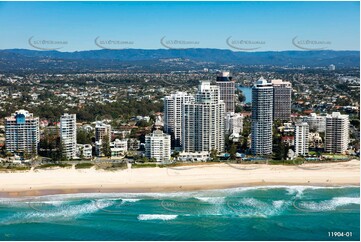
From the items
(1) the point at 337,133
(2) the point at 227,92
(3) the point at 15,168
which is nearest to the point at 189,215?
(3) the point at 15,168

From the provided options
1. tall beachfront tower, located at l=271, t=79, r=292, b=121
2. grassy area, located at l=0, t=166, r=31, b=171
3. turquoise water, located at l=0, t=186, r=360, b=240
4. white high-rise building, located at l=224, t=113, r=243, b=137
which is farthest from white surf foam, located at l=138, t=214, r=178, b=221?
tall beachfront tower, located at l=271, t=79, r=292, b=121

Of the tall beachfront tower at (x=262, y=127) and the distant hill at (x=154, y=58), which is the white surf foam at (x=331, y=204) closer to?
the tall beachfront tower at (x=262, y=127)

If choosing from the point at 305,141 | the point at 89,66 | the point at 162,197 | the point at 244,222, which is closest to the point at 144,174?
the point at 162,197

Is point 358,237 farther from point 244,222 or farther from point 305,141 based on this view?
point 305,141

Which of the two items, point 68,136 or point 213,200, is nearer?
point 213,200

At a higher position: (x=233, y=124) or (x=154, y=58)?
(x=154, y=58)

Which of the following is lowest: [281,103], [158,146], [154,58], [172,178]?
[172,178]

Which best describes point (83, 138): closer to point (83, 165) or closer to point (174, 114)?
point (83, 165)
